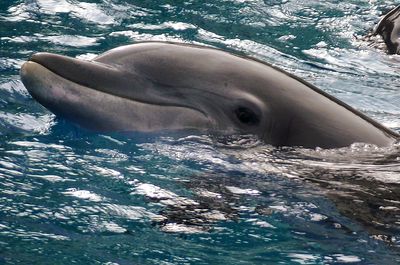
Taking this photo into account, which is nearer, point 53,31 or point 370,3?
point 53,31

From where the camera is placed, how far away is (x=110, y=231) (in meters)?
6.87

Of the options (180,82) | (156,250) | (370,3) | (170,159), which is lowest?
(156,250)

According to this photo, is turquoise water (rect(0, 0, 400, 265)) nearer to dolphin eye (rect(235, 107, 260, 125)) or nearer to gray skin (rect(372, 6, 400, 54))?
dolphin eye (rect(235, 107, 260, 125))

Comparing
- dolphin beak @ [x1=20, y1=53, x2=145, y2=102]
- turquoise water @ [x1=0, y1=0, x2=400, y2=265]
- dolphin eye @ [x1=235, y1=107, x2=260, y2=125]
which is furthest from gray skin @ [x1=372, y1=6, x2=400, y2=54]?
dolphin beak @ [x1=20, y1=53, x2=145, y2=102]

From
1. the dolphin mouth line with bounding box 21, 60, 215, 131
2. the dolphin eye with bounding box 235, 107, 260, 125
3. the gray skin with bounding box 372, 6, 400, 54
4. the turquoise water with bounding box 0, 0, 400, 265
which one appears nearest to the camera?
the turquoise water with bounding box 0, 0, 400, 265

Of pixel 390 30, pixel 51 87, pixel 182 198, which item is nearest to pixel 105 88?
pixel 51 87

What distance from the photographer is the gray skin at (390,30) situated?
13.3 m

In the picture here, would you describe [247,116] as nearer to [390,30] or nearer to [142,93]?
[142,93]

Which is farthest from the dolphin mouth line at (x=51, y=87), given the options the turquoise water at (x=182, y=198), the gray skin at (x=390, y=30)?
the gray skin at (x=390, y=30)

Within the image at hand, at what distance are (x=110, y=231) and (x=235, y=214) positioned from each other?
3.13 ft

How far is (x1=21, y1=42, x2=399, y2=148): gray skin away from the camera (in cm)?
754

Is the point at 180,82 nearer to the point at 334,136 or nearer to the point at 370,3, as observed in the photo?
the point at 334,136

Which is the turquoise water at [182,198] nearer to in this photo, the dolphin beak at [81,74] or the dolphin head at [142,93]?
the dolphin head at [142,93]

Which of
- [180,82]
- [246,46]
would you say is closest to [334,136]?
[180,82]
